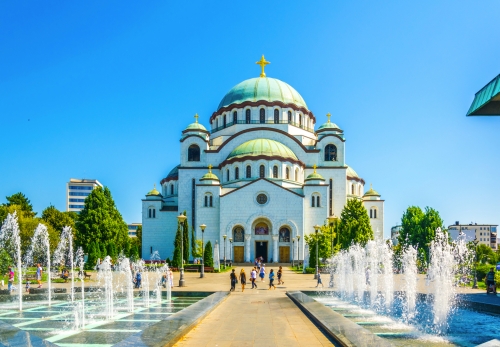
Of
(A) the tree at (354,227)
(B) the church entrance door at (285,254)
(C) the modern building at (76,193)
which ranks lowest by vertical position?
(B) the church entrance door at (285,254)

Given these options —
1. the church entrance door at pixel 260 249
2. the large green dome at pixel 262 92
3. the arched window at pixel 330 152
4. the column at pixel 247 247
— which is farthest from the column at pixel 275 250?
the large green dome at pixel 262 92

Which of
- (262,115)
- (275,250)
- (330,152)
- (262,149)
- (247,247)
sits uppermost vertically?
(262,115)

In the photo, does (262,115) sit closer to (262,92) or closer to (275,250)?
(262,92)

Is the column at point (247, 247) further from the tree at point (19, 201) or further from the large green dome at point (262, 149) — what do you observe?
the tree at point (19, 201)

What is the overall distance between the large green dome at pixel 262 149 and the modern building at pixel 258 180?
103 millimetres

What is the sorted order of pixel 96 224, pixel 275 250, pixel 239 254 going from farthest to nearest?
pixel 239 254, pixel 275 250, pixel 96 224

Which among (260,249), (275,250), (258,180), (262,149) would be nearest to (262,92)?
(262,149)

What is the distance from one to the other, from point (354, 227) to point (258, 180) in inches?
395

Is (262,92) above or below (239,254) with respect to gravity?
above

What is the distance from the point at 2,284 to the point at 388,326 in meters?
20.4

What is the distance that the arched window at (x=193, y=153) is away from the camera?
56.9m

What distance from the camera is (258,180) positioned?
50.3 m

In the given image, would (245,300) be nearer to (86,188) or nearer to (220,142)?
(220,142)

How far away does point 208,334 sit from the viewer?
11.3 meters
